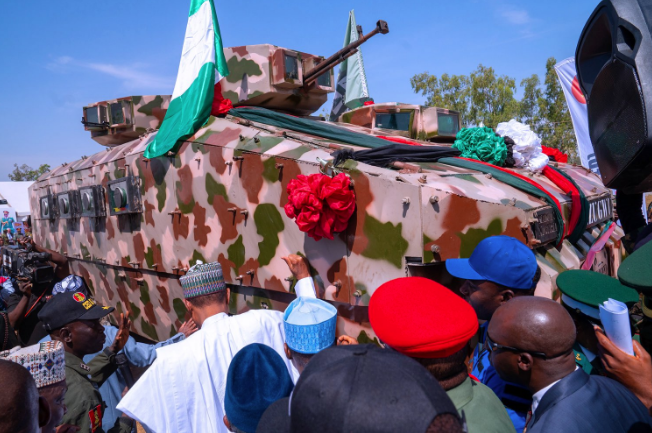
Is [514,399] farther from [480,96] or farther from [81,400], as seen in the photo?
[480,96]

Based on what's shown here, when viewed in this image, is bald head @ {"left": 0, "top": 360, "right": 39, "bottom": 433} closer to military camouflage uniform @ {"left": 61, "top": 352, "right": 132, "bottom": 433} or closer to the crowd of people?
the crowd of people

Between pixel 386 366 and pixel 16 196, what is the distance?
25.1m

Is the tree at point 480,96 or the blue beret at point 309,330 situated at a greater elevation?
the tree at point 480,96

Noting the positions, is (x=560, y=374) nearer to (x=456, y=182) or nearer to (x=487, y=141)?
(x=456, y=182)

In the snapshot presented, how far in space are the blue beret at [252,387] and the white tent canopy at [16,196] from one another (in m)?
22.4

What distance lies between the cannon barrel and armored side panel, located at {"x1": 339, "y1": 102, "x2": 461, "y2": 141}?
963 millimetres

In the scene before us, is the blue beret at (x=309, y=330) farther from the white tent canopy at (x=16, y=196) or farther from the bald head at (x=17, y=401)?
the white tent canopy at (x=16, y=196)

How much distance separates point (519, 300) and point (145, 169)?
4.61 metres

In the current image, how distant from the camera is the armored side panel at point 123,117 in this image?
652 centimetres

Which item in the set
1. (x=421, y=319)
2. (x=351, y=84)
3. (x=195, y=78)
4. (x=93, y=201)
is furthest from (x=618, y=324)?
(x=351, y=84)

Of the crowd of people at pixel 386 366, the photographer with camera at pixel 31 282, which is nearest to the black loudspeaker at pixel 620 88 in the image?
the crowd of people at pixel 386 366

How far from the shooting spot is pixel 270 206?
4.02 m

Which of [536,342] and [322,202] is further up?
[322,202]

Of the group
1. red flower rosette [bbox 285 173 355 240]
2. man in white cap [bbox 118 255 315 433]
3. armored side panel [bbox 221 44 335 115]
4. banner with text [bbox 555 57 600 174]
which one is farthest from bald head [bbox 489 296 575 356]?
banner with text [bbox 555 57 600 174]
